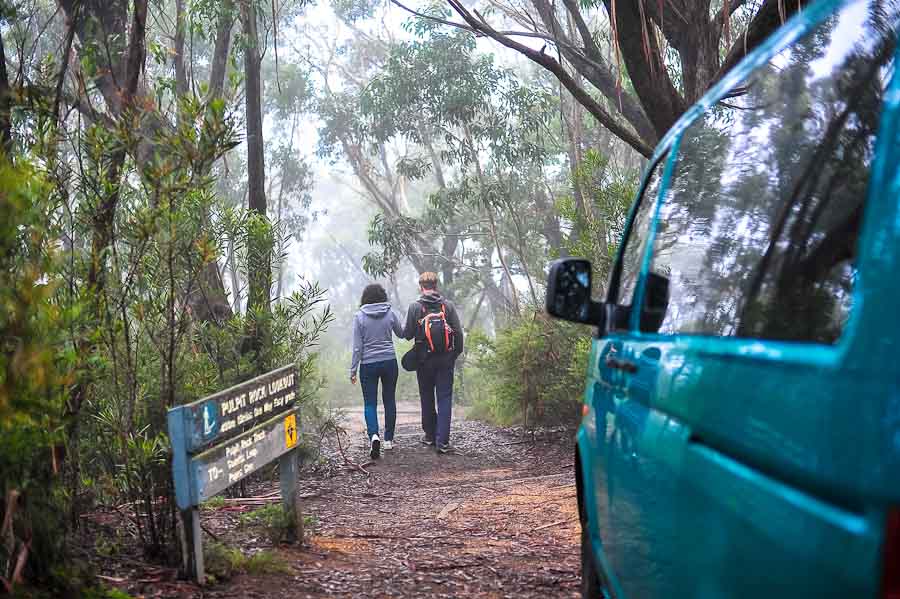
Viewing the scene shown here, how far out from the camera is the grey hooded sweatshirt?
10.1 metres

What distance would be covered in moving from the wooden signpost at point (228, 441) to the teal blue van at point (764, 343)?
1.68 metres

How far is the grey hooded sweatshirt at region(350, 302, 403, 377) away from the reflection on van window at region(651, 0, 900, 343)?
24.7 feet

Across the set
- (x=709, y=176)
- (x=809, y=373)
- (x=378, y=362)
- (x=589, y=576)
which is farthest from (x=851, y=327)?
(x=378, y=362)

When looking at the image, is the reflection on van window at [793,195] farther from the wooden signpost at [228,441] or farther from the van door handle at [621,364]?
the wooden signpost at [228,441]

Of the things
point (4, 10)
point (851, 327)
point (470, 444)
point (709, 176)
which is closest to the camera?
point (851, 327)

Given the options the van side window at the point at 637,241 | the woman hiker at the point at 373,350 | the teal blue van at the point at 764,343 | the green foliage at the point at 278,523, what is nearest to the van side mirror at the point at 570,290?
the teal blue van at the point at 764,343

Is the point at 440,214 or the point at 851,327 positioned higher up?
the point at 440,214

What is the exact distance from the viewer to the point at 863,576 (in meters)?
1.19

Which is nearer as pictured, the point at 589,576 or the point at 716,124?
the point at 716,124

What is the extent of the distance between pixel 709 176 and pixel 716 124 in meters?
0.22

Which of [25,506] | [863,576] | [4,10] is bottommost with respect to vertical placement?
[25,506]

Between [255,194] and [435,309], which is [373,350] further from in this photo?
[255,194]

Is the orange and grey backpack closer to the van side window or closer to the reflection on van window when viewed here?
the van side window

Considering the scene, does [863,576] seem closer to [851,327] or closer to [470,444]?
[851,327]
